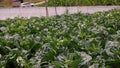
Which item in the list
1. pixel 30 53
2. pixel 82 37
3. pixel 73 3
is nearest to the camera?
pixel 30 53

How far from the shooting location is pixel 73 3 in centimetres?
2267

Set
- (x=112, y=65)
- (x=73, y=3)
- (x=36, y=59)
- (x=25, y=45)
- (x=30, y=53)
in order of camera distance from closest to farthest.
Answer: (x=112, y=65) < (x=36, y=59) < (x=30, y=53) < (x=25, y=45) < (x=73, y=3)

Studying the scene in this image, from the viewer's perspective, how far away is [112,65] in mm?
2252

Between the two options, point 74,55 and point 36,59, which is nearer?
point 74,55

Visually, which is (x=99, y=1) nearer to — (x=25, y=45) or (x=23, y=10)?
(x=23, y=10)

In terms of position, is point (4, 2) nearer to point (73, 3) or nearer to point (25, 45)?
point (73, 3)

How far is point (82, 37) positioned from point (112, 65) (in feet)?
3.67

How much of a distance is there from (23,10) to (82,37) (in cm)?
1718

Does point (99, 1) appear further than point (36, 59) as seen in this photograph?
Yes

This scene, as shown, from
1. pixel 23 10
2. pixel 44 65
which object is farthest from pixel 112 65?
pixel 23 10

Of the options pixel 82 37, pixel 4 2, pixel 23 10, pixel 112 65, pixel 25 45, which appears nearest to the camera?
pixel 112 65

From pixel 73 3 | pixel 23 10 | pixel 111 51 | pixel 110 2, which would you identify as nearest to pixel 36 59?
pixel 111 51

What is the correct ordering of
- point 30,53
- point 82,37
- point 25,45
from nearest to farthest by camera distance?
1. point 30,53
2. point 25,45
3. point 82,37

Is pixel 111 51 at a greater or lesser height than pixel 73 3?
greater
